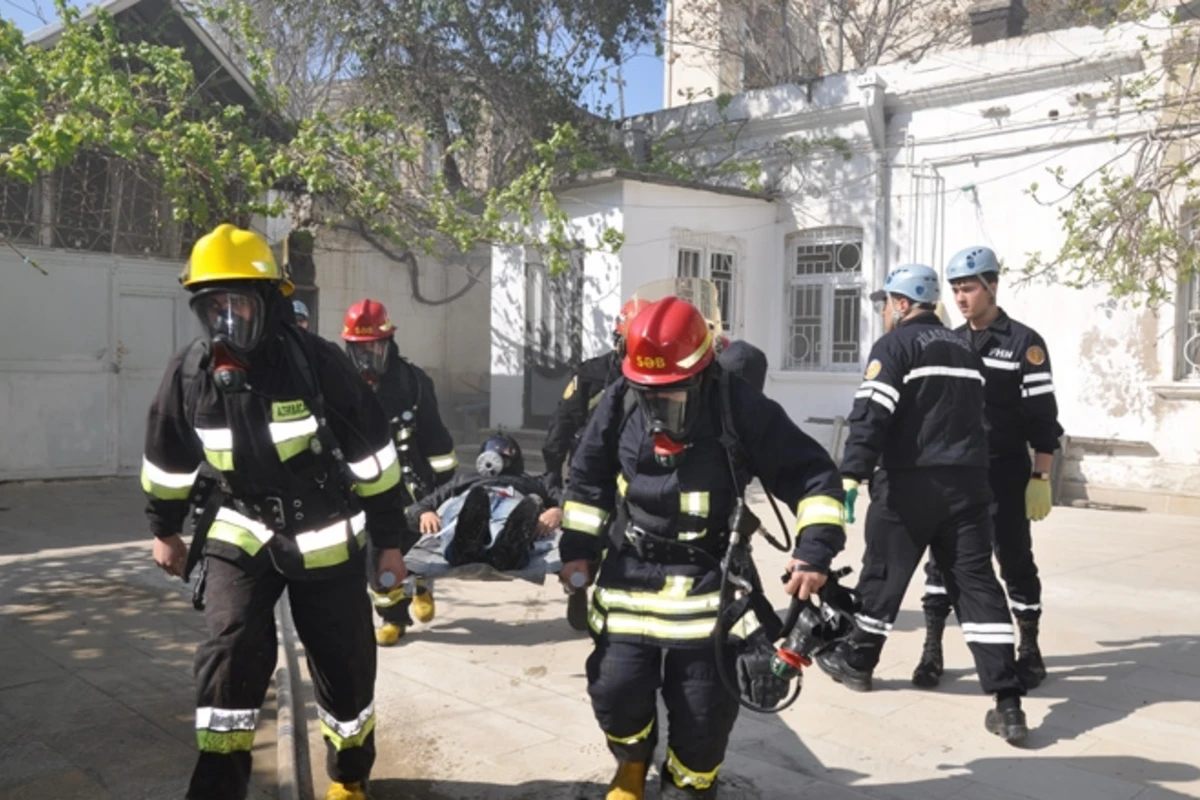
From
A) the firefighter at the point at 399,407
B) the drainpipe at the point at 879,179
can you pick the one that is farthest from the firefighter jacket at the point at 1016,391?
the drainpipe at the point at 879,179

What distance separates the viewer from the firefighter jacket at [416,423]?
5969 millimetres

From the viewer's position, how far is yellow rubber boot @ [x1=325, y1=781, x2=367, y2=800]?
3670 millimetres

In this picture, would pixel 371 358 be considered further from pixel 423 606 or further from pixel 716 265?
pixel 716 265

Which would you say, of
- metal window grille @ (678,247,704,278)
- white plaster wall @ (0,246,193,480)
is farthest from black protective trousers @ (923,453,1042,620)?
white plaster wall @ (0,246,193,480)

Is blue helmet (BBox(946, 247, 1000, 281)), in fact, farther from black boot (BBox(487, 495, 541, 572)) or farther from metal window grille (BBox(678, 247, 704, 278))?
metal window grille (BBox(678, 247, 704, 278))

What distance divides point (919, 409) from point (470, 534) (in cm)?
241

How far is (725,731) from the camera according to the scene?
3359mm

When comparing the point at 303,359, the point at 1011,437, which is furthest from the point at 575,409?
the point at 303,359

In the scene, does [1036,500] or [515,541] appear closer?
[1036,500]

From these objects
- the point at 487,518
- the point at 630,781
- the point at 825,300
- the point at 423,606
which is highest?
the point at 825,300

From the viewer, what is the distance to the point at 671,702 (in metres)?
3.42

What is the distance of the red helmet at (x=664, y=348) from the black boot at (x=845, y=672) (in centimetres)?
228

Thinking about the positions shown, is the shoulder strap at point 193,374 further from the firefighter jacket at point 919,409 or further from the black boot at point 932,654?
the black boot at point 932,654

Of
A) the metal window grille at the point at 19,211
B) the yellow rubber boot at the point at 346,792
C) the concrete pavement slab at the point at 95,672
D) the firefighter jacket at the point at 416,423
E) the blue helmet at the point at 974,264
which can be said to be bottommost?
the concrete pavement slab at the point at 95,672
